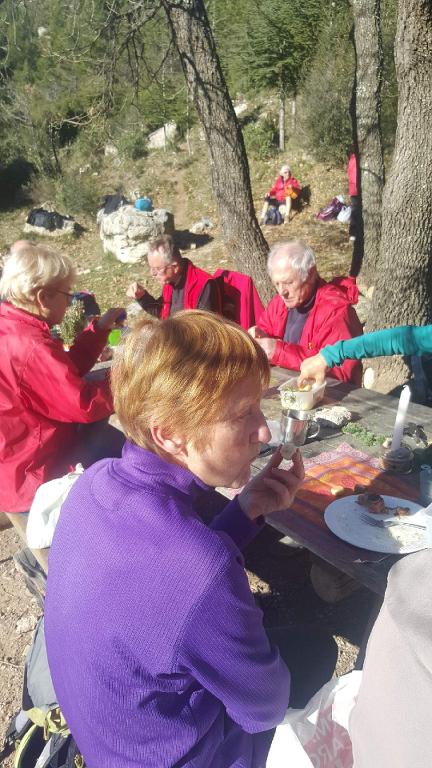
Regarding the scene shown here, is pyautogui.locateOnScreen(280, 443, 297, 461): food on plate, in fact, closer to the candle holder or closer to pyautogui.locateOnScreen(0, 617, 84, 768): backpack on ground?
the candle holder

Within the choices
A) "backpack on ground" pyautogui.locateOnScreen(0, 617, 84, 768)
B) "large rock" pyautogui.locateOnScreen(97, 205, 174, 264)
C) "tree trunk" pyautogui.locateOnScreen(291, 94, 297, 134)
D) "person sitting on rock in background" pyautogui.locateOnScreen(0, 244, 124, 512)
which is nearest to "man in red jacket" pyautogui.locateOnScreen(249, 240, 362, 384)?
"person sitting on rock in background" pyautogui.locateOnScreen(0, 244, 124, 512)

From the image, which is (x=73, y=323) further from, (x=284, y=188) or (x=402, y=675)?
(x=284, y=188)

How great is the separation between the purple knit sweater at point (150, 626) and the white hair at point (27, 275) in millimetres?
1635

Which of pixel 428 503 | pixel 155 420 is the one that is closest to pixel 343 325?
pixel 428 503

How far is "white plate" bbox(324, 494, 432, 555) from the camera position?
172 centimetres

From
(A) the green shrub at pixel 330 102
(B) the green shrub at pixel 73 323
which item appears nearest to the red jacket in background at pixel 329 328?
(B) the green shrub at pixel 73 323

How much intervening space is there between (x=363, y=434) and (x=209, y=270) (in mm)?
8837

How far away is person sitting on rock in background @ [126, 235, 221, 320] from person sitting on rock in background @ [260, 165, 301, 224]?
9.28m

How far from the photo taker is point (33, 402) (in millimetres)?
2627

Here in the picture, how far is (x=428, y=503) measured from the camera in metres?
1.94

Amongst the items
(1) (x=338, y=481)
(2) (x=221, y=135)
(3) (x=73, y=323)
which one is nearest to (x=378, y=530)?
(1) (x=338, y=481)

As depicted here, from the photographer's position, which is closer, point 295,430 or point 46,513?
point 46,513

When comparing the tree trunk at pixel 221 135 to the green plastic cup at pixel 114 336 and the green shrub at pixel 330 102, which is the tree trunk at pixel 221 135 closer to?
the green plastic cup at pixel 114 336

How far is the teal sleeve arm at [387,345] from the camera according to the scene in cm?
271
